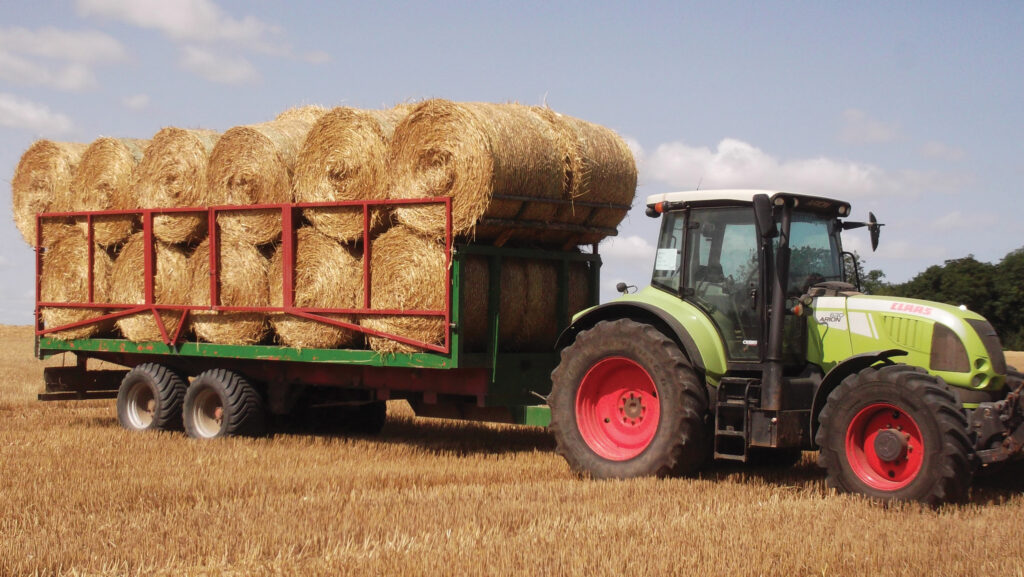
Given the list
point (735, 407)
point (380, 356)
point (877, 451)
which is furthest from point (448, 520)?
point (380, 356)

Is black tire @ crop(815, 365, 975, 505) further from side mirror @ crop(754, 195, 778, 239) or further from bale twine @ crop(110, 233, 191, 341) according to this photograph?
bale twine @ crop(110, 233, 191, 341)

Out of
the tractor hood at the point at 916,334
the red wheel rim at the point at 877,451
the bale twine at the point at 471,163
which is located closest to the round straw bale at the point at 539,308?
the bale twine at the point at 471,163

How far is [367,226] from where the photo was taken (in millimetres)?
9820

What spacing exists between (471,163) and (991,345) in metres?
4.10

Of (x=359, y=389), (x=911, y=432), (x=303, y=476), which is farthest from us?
(x=359, y=389)

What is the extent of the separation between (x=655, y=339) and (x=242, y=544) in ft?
11.1

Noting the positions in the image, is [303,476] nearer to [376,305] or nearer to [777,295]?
[376,305]

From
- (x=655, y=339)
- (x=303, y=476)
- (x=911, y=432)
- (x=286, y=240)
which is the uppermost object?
(x=286, y=240)

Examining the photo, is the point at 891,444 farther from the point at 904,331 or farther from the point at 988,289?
the point at 988,289

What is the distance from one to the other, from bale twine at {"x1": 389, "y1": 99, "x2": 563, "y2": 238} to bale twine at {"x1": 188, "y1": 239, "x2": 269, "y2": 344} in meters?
1.91

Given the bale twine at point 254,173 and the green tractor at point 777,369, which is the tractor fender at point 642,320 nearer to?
the green tractor at point 777,369

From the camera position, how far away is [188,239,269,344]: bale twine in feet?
35.4

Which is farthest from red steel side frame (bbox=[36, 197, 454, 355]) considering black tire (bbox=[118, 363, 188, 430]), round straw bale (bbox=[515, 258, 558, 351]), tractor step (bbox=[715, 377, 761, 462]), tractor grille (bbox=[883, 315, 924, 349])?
tractor grille (bbox=[883, 315, 924, 349])

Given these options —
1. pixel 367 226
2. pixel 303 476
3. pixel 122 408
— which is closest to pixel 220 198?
pixel 367 226
